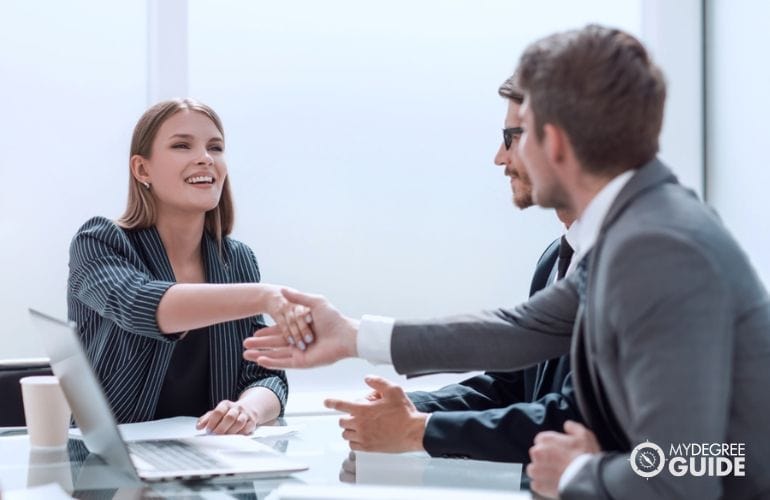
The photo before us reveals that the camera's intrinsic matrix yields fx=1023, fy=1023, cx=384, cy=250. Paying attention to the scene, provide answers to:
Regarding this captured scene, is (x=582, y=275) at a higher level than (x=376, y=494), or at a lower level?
higher

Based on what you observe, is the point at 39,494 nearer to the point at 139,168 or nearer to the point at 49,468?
the point at 49,468

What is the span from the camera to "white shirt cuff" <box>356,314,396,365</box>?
6.48ft

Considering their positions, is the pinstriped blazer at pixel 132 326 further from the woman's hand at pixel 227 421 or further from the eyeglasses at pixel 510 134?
the eyeglasses at pixel 510 134

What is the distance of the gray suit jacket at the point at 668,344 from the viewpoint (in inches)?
54.7

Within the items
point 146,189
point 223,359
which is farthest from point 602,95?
point 146,189

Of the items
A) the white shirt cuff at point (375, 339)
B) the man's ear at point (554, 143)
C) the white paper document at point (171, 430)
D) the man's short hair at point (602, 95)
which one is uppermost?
the man's short hair at point (602, 95)

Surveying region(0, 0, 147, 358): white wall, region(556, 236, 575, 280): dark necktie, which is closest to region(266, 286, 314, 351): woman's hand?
region(556, 236, 575, 280): dark necktie

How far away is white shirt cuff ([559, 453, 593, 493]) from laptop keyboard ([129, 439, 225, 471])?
2.12 ft

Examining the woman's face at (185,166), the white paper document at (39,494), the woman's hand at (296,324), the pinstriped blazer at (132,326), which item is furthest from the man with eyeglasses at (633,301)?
the woman's face at (185,166)

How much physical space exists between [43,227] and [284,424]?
195 cm

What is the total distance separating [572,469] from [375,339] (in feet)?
1.85

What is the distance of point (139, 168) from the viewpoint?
122 inches

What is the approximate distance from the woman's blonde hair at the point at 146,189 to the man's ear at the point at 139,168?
0.01 metres

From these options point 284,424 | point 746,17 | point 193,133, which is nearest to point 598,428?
point 284,424
